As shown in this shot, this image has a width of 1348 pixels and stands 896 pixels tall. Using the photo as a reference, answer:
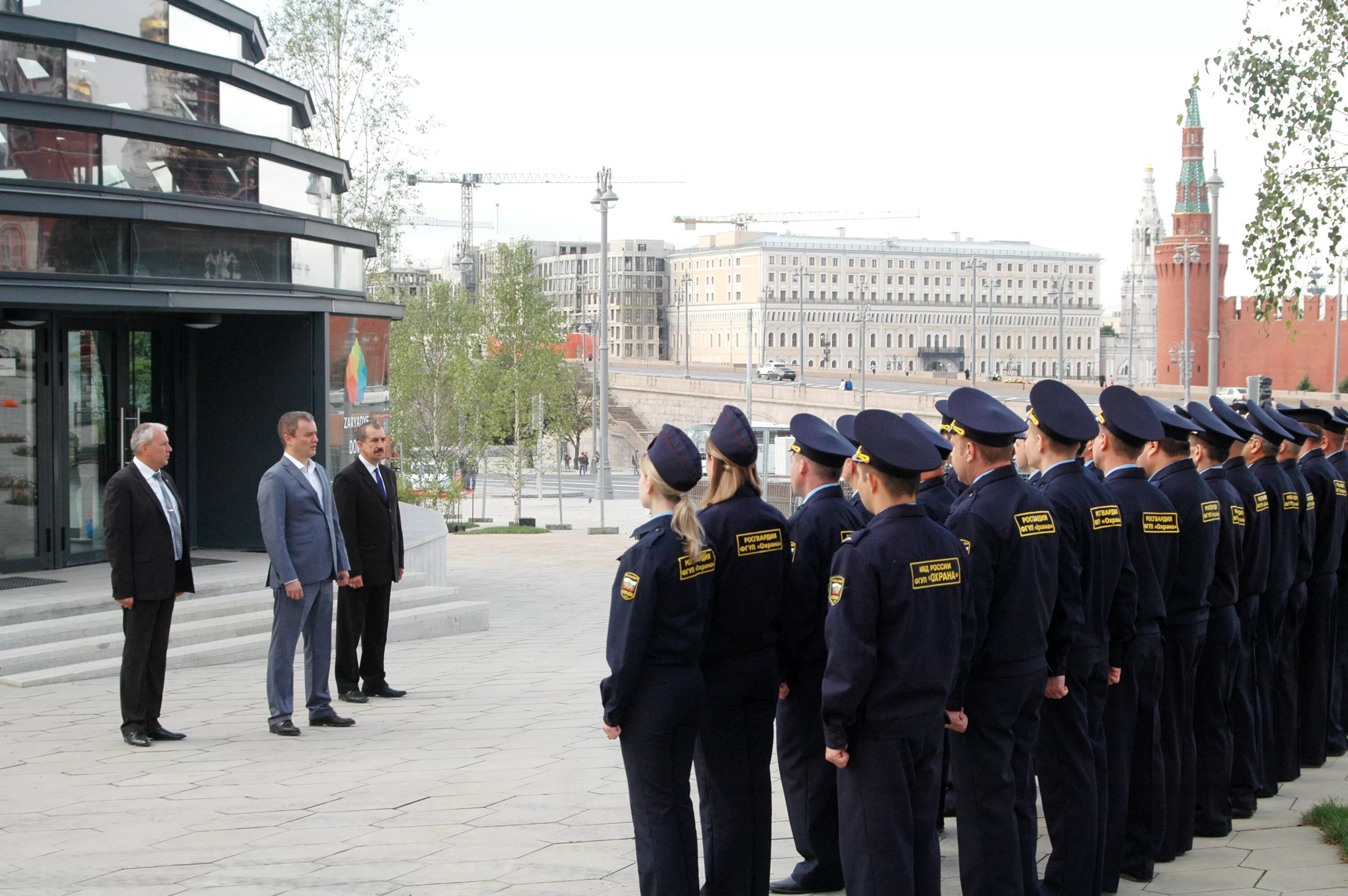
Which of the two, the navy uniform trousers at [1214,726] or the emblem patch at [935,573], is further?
the navy uniform trousers at [1214,726]

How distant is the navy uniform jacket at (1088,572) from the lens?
18.7 ft

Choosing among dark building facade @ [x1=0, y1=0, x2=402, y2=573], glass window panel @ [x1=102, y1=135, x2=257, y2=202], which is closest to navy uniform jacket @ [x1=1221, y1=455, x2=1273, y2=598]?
dark building facade @ [x1=0, y1=0, x2=402, y2=573]

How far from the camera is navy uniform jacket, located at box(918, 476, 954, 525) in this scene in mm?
7020

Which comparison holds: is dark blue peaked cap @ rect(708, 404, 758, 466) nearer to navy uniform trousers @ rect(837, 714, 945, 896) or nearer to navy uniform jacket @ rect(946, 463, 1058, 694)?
navy uniform jacket @ rect(946, 463, 1058, 694)

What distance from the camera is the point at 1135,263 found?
19675 cm

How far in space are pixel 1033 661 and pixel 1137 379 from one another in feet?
478

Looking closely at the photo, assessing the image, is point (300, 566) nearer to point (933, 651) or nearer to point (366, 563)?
point (366, 563)

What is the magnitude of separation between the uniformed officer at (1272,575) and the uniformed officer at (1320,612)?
1.58ft

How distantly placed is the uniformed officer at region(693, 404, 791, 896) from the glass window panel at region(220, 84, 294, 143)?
9.90 metres

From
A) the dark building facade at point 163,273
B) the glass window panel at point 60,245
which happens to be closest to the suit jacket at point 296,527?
the dark building facade at point 163,273

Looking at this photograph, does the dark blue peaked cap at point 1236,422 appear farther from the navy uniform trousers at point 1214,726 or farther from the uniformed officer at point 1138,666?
the uniformed officer at point 1138,666

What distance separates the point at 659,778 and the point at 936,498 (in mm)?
2597

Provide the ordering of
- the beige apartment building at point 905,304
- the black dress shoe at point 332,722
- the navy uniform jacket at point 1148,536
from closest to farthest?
the navy uniform jacket at point 1148,536
the black dress shoe at point 332,722
the beige apartment building at point 905,304

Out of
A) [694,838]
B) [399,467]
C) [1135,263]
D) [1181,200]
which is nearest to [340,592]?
[694,838]
